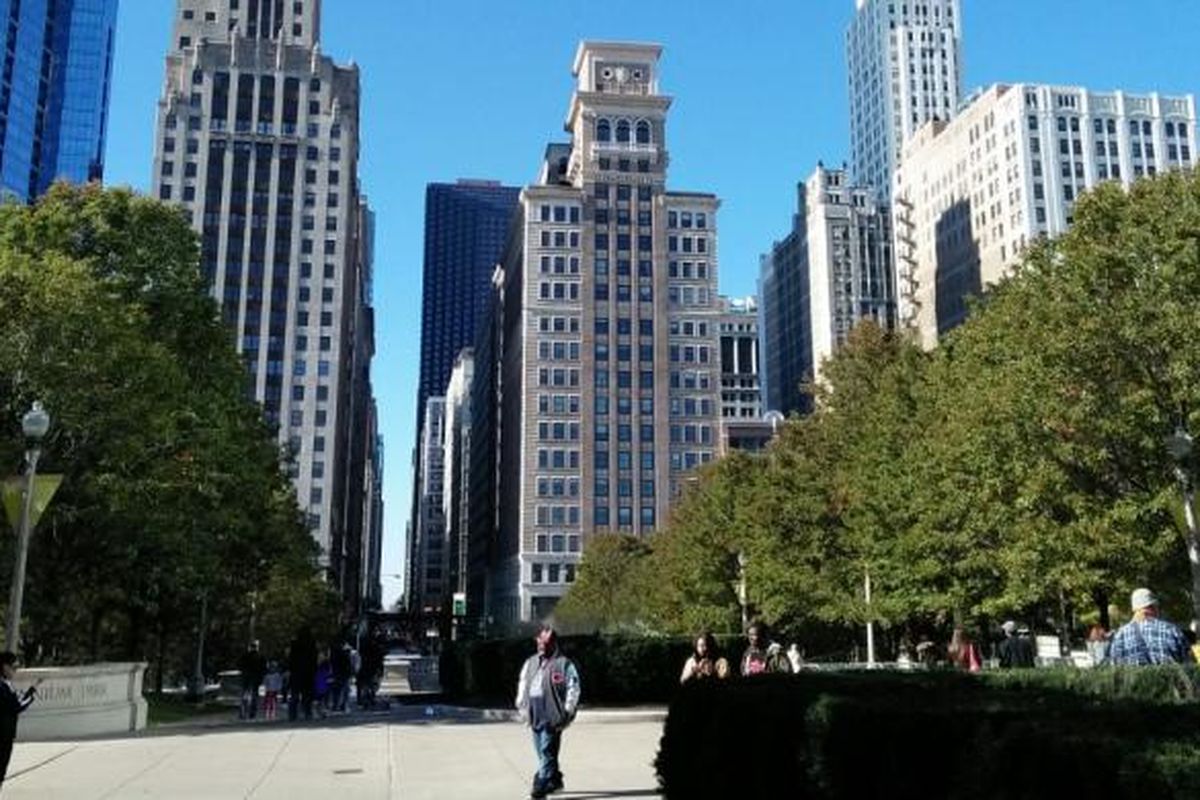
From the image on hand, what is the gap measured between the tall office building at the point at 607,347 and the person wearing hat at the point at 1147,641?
12916 cm

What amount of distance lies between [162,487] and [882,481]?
18.2 m

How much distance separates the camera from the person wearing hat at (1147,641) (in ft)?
36.0

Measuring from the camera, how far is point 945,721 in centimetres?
664

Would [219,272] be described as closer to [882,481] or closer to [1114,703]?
[882,481]

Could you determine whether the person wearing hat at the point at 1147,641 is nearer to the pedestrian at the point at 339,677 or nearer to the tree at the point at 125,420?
the tree at the point at 125,420

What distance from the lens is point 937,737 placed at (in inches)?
262

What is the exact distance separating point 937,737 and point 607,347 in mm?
139860

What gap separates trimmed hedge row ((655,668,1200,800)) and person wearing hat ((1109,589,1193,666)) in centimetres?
73

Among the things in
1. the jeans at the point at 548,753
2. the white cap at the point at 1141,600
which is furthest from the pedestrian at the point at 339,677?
the white cap at the point at 1141,600

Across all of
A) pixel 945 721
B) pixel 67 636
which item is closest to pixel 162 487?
pixel 67 636

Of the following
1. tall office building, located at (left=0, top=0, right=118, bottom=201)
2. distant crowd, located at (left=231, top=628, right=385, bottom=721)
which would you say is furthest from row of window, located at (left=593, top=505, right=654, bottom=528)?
distant crowd, located at (left=231, top=628, right=385, bottom=721)

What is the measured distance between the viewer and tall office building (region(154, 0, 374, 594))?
14200 cm

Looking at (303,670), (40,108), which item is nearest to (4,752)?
(303,670)

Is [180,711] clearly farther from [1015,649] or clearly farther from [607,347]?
[607,347]
